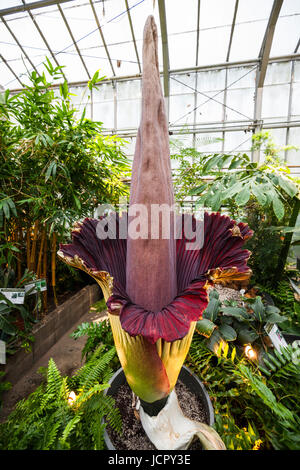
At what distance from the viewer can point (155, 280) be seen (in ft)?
1.71

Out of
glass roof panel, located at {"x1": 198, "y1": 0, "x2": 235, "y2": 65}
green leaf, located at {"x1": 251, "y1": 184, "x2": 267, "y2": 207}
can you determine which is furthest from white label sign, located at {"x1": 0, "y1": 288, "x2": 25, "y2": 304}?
glass roof panel, located at {"x1": 198, "y1": 0, "x2": 235, "y2": 65}

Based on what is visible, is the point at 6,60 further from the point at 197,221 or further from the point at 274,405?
the point at 274,405

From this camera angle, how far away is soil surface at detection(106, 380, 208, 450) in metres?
0.67

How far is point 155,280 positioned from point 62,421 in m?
0.61

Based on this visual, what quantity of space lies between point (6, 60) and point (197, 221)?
761 cm

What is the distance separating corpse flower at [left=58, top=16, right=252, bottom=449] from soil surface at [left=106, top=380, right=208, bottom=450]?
0.07m

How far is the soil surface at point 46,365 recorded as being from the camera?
1361 mm

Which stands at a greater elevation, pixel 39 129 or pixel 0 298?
pixel 39 129

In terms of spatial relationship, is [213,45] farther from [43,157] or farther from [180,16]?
[43,157]

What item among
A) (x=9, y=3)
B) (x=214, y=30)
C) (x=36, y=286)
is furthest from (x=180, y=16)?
(x=36, y=286)

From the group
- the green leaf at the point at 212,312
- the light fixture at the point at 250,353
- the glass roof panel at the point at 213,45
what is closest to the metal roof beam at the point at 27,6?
the glass roof panel at the point at 213,45

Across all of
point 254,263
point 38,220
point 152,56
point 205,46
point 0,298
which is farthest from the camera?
point 205,46

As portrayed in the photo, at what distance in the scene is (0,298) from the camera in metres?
1.39

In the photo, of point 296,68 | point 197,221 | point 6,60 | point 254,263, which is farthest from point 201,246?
point 6,60
